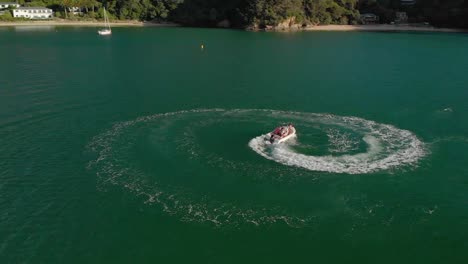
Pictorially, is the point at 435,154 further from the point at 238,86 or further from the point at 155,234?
the point at 238,86

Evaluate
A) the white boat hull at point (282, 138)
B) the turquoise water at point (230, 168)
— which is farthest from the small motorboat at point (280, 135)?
the turquoise water at point (230, 168)

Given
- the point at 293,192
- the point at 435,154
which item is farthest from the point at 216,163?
the point at 435,154

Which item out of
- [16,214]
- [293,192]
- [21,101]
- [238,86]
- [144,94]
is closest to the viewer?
[16,214]

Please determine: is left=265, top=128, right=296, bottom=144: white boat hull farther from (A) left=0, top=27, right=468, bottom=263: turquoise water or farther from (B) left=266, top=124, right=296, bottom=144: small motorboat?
(A) left=0, top=27, right=468, bottom=263: turquoise water

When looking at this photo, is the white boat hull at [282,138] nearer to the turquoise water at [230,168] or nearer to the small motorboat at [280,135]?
the small motorboat at [280,135]

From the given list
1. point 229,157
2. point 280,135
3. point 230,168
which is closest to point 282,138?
point 280,135
